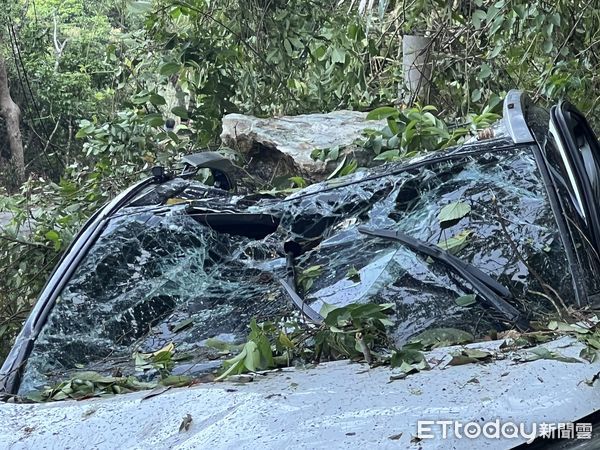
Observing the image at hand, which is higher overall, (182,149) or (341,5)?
(341,5)

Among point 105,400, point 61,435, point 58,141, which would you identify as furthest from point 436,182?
point 58,141

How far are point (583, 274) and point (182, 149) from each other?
3988 millimetres

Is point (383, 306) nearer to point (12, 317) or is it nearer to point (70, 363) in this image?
point (70, 363)

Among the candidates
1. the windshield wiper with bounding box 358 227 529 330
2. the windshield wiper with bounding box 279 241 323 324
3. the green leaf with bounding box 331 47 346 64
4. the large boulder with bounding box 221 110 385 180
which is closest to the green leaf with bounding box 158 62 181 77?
the large boulder with bounding box 221 110 385 180

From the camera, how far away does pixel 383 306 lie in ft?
7.41

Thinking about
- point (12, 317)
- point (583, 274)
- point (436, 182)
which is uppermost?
point (436, 182)

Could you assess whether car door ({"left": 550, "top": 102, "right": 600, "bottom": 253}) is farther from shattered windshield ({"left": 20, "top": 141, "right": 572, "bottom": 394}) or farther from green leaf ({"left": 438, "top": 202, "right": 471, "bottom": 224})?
green leaf ({"left": 438, "top": 202, "right": 471, "bottom": 224})

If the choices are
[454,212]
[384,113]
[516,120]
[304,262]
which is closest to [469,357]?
[454,212]

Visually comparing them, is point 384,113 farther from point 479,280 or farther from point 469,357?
point 469,357

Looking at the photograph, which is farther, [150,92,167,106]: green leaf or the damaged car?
[150,92,167,106]: green leaf

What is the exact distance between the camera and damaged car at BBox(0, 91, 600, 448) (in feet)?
5.16

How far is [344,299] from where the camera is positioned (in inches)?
92.8

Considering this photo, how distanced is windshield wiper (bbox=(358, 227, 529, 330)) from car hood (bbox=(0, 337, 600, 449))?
A: 24 cm

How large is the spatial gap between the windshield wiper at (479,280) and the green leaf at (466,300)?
0.02 meters
